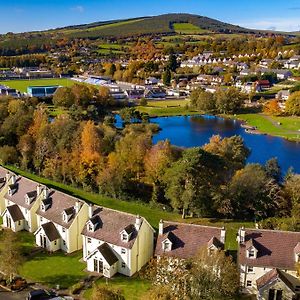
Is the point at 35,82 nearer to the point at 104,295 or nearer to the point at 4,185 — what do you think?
the point at 4,185

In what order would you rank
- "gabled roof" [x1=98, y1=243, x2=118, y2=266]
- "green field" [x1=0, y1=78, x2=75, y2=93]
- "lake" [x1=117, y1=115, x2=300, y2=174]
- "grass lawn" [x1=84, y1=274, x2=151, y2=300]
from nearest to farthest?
1. "grass lawn" [x1=84, y1=274, x2=151, y2=300]
2. "gabled roof" [x1=98, y1=243, x2=118, y2=266]
3. "lake" [x1=117, y1=115, x2=300, y2=174]
4. "green field" [x1=0, y1=78, x2=75, y2=93]

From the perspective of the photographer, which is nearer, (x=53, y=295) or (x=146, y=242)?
(x=53, y=295)

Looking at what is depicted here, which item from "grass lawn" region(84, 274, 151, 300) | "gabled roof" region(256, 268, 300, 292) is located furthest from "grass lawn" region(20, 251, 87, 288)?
"gabled roof" region(256, 268, 300, 292)

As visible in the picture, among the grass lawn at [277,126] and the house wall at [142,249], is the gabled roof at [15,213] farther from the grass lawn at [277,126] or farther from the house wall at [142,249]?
the grass lawn at [277,126]

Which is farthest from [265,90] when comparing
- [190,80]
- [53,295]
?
[53,295]

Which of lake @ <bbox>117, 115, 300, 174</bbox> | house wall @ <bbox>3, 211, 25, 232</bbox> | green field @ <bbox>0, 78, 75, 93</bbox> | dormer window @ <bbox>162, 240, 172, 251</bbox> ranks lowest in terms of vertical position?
lake @ <bbox>117, 115, 300, 174</bbox>

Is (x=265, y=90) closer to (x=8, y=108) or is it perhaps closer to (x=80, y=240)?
(x=8, y=108)

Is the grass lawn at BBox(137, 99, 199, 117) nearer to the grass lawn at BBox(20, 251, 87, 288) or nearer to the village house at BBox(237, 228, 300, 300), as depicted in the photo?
the grass lawn at BBox(20, 251, 87, 288)
